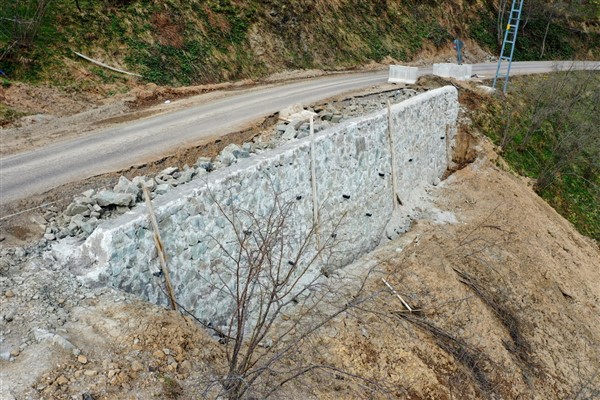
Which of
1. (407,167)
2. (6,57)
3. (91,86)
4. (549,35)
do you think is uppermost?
(6,57)

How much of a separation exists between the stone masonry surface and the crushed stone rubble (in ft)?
2.17

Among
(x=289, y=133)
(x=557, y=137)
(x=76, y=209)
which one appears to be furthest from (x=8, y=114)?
(x=557, y=137)

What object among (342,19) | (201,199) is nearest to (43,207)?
(201,199)

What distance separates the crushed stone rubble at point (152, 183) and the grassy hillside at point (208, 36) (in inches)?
303

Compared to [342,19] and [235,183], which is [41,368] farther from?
[342,19]

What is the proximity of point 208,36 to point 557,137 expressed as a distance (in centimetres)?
1621

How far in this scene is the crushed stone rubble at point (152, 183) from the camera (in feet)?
25.0

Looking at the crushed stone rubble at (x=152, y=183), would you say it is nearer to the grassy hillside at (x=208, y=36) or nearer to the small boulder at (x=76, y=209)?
the small boulder at (x=76, y=209)

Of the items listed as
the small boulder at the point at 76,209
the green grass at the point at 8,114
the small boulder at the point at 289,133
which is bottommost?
the small boulder at the point at 289,133

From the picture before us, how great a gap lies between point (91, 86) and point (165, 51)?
13.0 ft

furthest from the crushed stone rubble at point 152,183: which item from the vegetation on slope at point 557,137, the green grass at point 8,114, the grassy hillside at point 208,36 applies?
the vegetation on slope at point 557,137

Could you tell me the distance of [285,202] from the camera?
983 cm

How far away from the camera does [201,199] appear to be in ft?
26.0

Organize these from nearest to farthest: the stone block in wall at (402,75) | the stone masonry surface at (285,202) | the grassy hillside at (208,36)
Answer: the stone masonry surface at (285,202)
the grassy hillside at (208,36)
the stone block in wall at (402,75)
